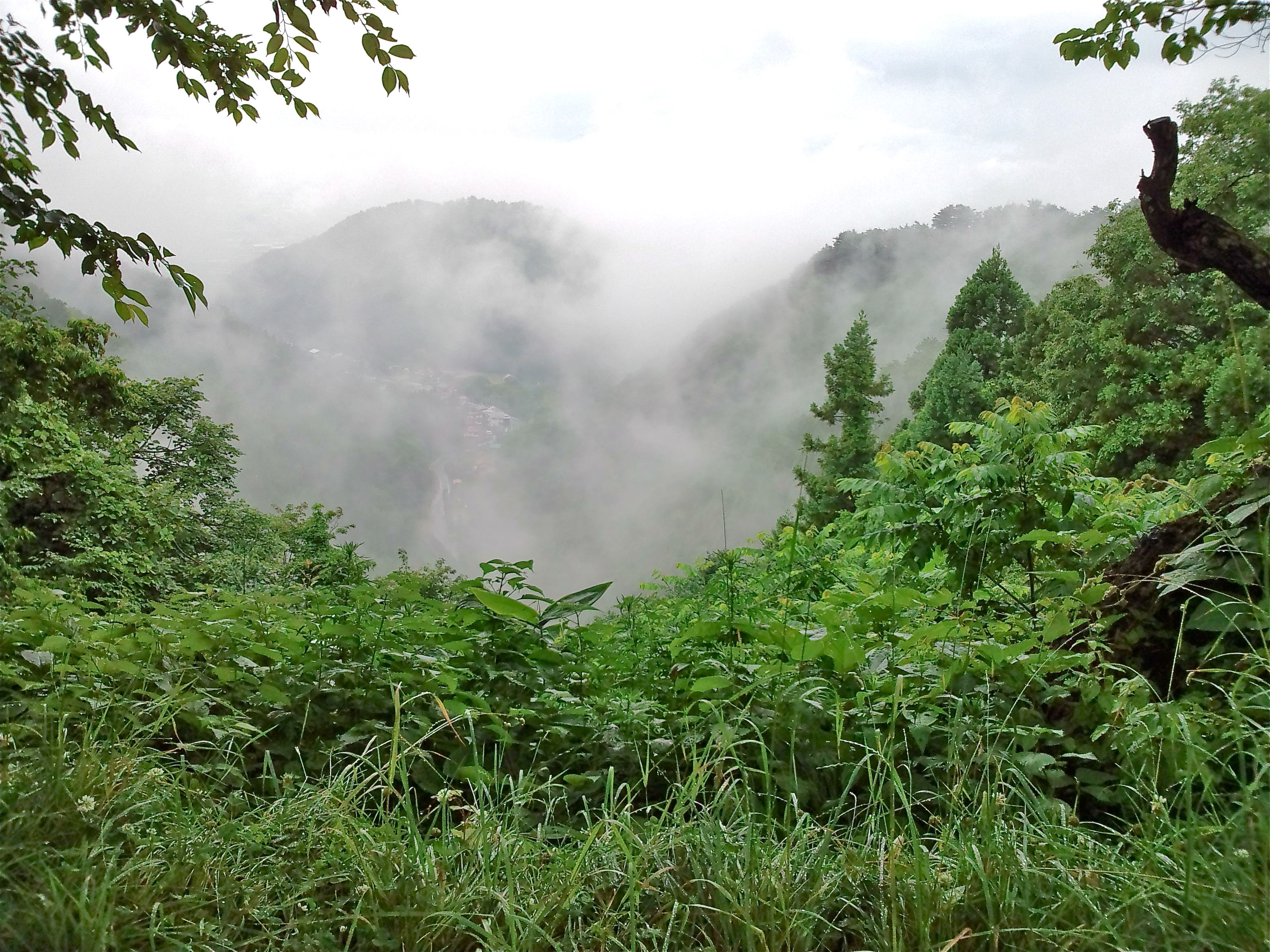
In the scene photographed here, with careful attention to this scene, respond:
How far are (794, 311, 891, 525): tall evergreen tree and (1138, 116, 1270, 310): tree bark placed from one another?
15.2 metres

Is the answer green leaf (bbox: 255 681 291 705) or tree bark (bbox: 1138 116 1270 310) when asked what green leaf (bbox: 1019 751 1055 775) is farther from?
tree bark (bbox: 1138 116 1270 310)

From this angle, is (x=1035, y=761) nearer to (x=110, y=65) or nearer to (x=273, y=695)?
(x=273, y=695)

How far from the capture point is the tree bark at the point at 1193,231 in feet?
7.58

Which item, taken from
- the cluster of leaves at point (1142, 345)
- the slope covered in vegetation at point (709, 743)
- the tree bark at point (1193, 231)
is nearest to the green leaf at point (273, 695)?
the slope covered in vegetation at point (709, 743)

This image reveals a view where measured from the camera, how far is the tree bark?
7.58 feet

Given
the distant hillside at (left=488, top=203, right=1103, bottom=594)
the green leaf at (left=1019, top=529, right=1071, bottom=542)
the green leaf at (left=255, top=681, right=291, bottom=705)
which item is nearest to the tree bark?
the green leaf at (left=1019, top=529, right=1071, bottom=542)

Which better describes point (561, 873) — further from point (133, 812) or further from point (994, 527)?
point (994, 527)

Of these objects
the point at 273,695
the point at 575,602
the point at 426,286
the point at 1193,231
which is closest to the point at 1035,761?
the point at 575,602

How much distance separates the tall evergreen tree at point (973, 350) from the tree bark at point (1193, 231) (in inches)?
589

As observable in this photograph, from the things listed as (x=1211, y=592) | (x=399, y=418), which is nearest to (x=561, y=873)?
(x=1211, y=592)

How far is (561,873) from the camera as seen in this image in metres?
1.27

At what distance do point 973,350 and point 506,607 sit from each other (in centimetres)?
1855

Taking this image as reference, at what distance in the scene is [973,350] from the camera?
18.1m

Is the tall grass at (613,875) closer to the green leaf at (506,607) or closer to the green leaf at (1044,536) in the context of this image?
the green leaf at (506,607)
